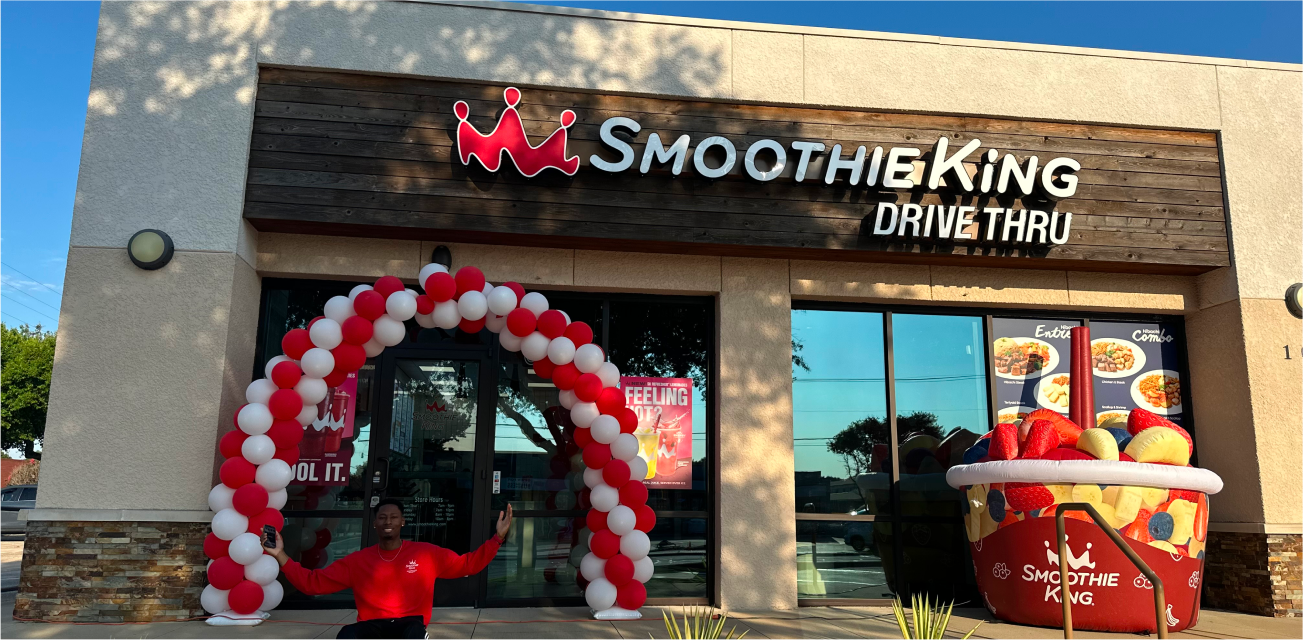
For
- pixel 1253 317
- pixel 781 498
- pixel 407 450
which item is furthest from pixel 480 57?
pixel 1253 317

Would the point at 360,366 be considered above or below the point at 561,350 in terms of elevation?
below

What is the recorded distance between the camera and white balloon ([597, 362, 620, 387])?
22.7 feet

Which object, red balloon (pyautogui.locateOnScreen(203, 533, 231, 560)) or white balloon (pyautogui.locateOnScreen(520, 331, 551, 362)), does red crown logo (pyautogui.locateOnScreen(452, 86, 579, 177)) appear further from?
red balloon (pyautogui.locateOnScreen(203, 533, 231, 560))

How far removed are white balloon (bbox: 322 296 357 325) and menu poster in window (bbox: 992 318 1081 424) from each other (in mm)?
6159

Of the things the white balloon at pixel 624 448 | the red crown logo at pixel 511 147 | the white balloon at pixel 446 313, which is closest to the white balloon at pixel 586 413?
the white balloon at pixel 624 448

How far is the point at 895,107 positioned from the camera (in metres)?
8.11

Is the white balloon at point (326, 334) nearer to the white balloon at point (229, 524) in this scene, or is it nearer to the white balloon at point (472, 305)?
the white balloon at point (472, 305)

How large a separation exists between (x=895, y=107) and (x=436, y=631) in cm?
620

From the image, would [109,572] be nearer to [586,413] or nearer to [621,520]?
[586,413]

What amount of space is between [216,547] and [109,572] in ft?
3.61

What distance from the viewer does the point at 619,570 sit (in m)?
6.69

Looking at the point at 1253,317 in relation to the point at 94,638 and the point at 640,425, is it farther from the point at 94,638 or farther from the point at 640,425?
the point at 94,638

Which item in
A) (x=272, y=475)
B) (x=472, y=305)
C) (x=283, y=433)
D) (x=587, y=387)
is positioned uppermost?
(x=472, y=305)

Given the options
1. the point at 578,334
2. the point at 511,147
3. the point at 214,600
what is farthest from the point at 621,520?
the point at 511,147
